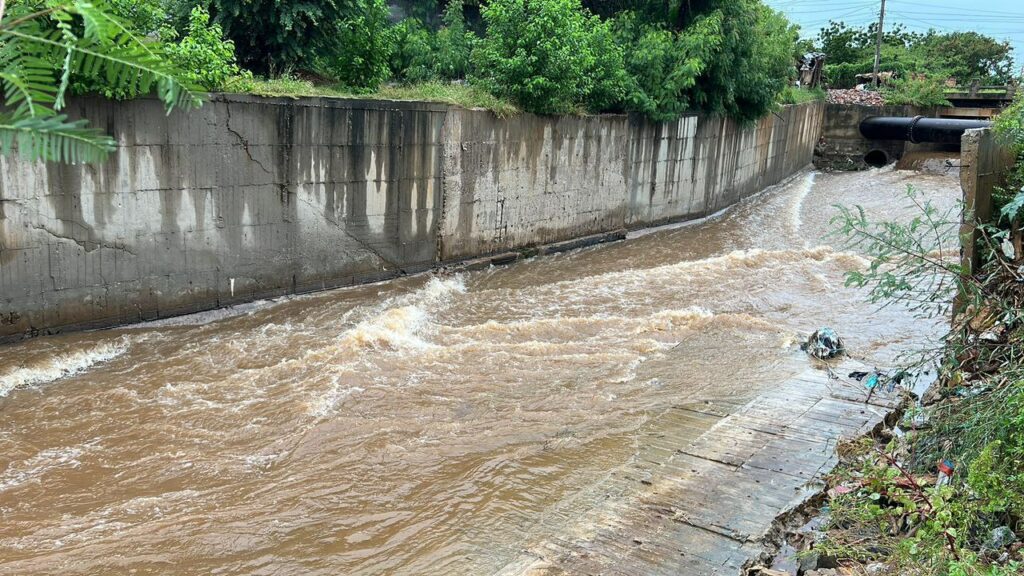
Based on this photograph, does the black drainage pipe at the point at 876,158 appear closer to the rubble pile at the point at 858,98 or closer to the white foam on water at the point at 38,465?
the rubble pile at the point at 858,98

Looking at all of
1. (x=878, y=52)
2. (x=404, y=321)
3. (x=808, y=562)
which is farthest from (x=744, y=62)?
(x=878, y=52)

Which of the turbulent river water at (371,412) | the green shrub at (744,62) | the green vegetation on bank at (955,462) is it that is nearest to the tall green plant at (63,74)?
the green vegetation on bank at (955,462)

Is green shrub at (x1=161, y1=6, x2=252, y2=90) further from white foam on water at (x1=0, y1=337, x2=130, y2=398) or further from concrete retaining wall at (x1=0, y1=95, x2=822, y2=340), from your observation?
white foam on water at (x1=0, y1=337, x2=130, y2=398)

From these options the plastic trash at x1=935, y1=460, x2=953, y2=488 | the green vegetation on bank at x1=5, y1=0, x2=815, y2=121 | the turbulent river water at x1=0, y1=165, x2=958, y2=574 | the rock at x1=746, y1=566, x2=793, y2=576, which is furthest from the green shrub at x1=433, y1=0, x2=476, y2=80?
the rock at x1=746, y1=566, x2=793, y2=576

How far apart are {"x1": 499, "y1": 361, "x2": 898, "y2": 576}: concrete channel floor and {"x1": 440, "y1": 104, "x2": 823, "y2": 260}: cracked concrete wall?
279 inches

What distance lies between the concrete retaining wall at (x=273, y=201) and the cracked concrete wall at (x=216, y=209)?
0.02 meters

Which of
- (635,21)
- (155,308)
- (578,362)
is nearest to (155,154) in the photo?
(155,308)

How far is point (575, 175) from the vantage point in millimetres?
16906

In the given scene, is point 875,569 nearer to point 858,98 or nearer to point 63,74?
point 63,74

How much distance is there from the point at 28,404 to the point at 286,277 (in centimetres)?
426

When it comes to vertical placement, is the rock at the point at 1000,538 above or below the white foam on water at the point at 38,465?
above

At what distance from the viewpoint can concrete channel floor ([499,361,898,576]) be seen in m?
5.48

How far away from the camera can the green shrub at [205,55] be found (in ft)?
32.9

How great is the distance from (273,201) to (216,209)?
880 millimetres
